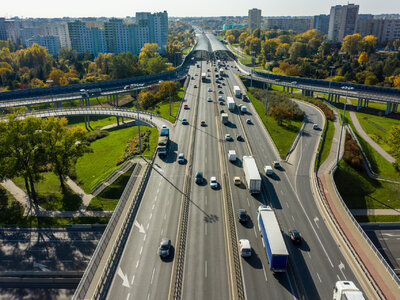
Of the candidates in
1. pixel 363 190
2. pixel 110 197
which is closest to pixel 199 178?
pixel 110 197

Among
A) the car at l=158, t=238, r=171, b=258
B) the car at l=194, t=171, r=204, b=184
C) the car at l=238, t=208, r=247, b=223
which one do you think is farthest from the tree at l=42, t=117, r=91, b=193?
the car at l=238, t=208, r=247, b=223

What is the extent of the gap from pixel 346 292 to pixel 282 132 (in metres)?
58.1

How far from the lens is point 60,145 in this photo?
185 feet

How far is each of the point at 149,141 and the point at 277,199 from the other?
134 feet

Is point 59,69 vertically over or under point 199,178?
over

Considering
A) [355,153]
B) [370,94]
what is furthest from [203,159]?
[370,94]

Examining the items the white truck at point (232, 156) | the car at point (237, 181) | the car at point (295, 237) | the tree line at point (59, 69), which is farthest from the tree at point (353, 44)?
the car at point (295, 237)

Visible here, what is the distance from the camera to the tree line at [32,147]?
174 feet

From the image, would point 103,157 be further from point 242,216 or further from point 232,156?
point 242,216

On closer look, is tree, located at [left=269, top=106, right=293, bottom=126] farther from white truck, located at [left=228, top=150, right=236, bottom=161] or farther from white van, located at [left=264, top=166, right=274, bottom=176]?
white van, located at [left=264, top=166, right=274, bottom=176]

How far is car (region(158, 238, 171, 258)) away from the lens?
1464 inches

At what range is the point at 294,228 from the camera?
4331 cm

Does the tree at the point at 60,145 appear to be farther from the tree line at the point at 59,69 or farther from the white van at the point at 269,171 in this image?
the tree line at the point at 59,69

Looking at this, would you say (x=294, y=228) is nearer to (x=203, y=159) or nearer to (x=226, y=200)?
(x=226, y=200)
